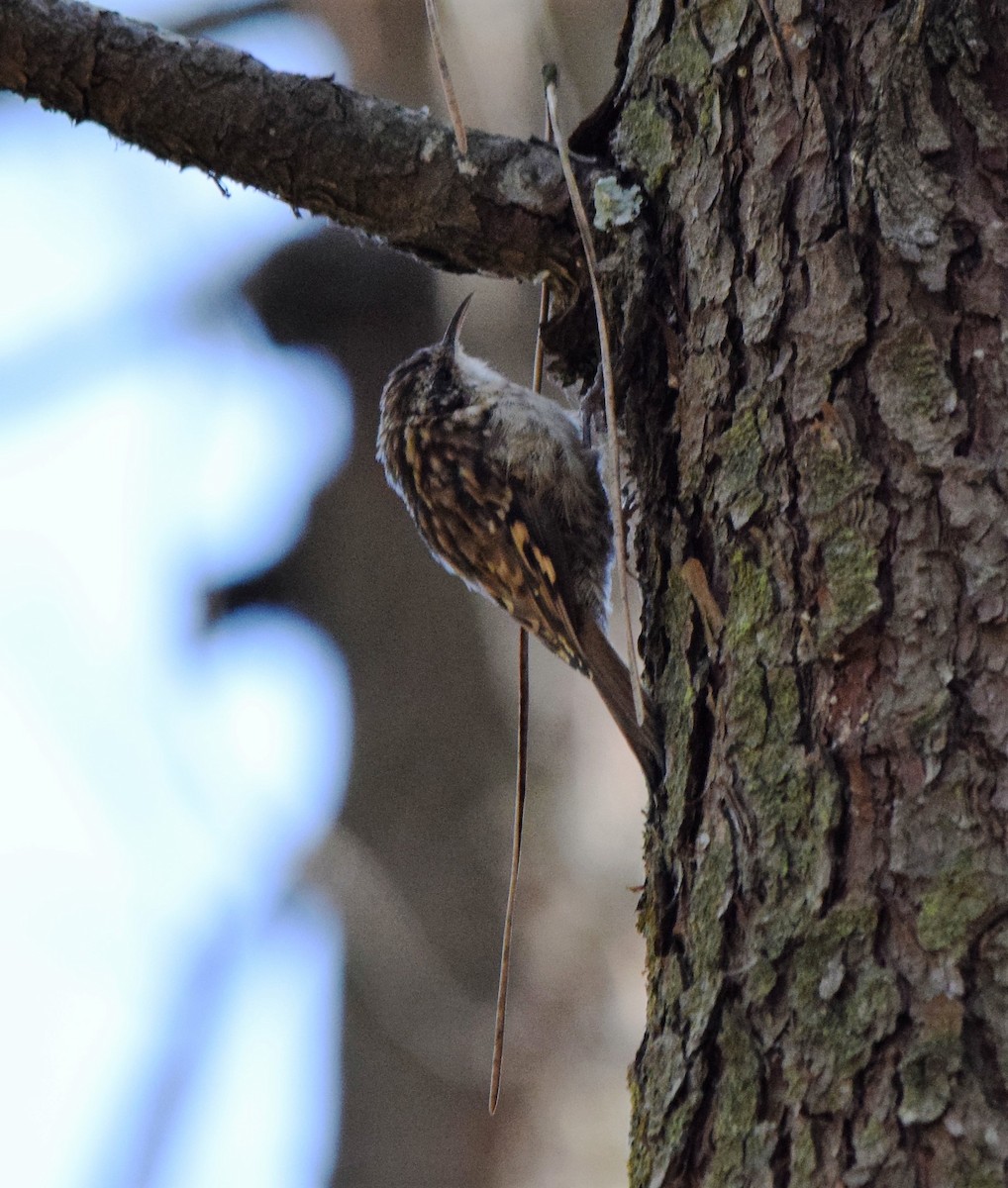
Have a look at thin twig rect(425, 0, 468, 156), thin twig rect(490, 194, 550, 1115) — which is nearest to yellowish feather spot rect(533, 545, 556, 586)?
thin twig rect(490, 194, 550, 1115)

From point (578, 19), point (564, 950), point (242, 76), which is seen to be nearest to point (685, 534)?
point (242, 76)

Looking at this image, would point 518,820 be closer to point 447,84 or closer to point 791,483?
point 791,483

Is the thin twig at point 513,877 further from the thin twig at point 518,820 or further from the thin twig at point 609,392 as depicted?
the thin twig at point 609,392

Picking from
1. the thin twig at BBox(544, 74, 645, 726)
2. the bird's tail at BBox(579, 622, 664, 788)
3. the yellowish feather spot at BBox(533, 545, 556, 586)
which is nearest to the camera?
the thin twig at BBox(544, 74, 645, 726)

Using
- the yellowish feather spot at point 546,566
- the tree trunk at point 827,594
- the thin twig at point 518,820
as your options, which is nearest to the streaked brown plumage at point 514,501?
the yellowish feather spot at point 546,566

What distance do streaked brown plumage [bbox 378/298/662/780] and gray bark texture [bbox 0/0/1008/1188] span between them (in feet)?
2.33

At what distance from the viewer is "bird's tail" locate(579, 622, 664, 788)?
5.47ft

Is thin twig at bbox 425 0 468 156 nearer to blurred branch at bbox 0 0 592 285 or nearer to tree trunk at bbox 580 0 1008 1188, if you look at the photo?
blurred branch at bbox 0 0 592 285

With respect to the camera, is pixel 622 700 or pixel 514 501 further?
pixel 514 501

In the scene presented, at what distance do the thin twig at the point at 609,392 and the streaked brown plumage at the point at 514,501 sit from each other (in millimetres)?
859

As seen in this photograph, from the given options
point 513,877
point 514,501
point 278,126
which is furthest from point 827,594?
point 514,501

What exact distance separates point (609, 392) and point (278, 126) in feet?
2.01

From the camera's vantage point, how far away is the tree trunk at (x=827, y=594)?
4.08 feet

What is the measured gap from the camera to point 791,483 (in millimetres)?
1519
